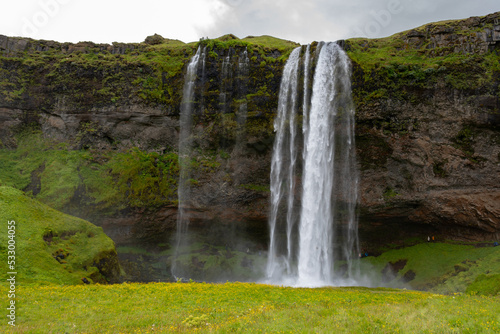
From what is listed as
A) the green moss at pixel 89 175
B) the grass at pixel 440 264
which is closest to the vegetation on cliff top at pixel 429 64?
the grass at pixel 440 264

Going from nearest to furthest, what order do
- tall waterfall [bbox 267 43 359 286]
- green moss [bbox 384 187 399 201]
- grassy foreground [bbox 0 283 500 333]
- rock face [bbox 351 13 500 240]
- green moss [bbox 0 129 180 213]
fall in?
grassy foreground [bbox 0 283 500 333]
rock face [bbox 351 13 500 240]
tall waterfall [bbox 267 43 359 286]
green moss [bbox 384 187 399 201]
green moss [bbox 0 129 180 213]

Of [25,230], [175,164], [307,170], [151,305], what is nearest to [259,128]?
[307,170]

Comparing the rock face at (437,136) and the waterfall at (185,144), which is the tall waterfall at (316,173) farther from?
the waterfall at (185,144)

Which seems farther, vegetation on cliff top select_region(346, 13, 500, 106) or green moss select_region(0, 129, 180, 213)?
green moss select_region(0, 129, 180, 213)

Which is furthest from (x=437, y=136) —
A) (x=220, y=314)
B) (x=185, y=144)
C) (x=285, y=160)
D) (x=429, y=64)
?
(x=220, y=314)

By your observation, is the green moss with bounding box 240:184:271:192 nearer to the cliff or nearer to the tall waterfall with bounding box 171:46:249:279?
the cliff

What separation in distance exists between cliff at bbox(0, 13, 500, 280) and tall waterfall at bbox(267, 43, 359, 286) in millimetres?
1467

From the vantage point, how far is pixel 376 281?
36.6 m

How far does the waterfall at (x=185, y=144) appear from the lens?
40.9 metres

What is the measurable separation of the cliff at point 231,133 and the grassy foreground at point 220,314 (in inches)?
916

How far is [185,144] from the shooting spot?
42.0m

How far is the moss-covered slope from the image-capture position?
69.5 ft

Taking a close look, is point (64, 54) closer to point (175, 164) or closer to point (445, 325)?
point (175, 164)

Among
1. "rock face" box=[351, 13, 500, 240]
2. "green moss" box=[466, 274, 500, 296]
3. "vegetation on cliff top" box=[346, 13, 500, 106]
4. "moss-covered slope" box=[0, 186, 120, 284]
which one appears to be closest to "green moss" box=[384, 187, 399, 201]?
"rock face" box=[351, 13, 500, 240]
